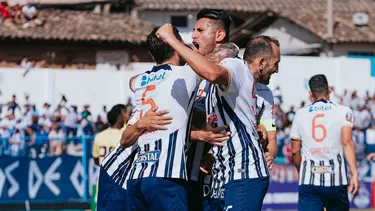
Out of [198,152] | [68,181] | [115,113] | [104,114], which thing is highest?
[104,114]

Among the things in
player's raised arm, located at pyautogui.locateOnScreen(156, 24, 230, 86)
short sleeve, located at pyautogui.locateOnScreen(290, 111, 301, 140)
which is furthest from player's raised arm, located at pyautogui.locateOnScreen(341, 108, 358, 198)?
player's raised arm, located at pyautogui.locateOnScreen(156, 24, 230, 86)

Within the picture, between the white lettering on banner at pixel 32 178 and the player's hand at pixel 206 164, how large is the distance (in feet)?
41.9

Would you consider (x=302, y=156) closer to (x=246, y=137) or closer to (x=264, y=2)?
(x=246, y=137)

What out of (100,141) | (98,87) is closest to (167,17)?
(98,87)

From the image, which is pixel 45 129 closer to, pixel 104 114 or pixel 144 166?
pixel 104 114

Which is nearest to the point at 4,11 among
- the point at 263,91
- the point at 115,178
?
the point at 115,178

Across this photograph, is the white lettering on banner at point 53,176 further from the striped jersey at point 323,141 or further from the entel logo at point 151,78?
the entel logo at point 151,78

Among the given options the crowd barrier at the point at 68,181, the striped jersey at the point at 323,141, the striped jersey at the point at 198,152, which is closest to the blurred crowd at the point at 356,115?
the crowd barrier at the point at 68,181

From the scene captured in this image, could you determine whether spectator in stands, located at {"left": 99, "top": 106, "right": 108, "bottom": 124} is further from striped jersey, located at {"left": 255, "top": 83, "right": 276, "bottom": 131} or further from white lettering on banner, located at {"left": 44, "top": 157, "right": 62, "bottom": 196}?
striped jersey, located at {"left": 255, "top": 83, "right": 276, "bottom": 131}

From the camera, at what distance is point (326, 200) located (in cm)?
1079

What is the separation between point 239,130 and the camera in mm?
7242

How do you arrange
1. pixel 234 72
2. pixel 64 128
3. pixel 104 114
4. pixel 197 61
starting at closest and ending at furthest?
1. pixel 197 61
2. pixel 234 72
3. pixel 64 128
4. pixel 104 114

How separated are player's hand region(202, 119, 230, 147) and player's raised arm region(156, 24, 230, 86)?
49 centimetres

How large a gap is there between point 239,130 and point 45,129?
18440 millimetres
